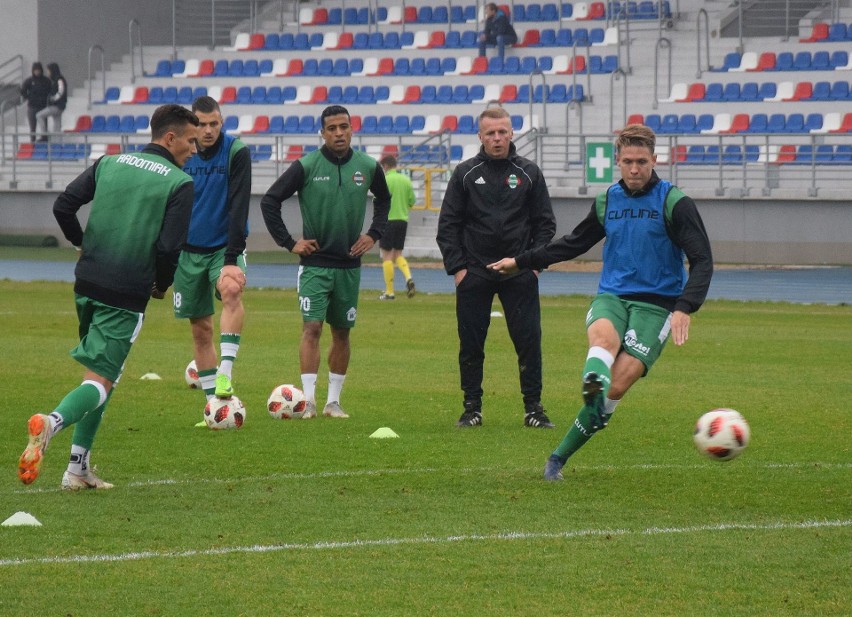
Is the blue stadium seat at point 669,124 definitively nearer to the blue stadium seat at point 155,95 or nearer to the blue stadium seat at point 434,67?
the blue stadium seat at point 434,67

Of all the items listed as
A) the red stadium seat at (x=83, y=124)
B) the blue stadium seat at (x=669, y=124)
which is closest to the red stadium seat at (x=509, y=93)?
the blue stadium seat at (x=669, y=124)

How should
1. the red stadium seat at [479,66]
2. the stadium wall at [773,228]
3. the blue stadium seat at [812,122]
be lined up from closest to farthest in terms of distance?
the stadium wall at [773,228], the blue stadium seat at [812,122], the red stadium seat at [479,66]

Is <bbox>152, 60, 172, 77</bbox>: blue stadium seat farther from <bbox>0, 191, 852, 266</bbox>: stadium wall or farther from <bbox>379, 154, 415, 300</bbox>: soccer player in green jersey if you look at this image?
<bbox>379, 154, 415, 300</bbox>: soccer player in green jersey

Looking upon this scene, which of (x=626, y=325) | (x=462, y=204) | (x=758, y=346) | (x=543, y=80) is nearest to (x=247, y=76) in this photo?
(x=543, y=80)

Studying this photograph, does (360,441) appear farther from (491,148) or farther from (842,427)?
(842,427)

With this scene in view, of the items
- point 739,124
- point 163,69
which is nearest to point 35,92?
point 163,69

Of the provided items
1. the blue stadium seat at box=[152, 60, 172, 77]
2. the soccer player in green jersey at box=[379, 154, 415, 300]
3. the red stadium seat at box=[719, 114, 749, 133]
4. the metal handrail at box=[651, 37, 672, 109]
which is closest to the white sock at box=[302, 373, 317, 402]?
the soccer player in green jersey at box=[379, 154, 415, 300]

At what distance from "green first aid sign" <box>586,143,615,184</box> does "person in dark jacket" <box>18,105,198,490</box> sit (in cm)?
2462

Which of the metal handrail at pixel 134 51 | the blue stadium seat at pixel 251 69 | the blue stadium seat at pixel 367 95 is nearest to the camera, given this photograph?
the blue stadium seat at pixel 367 95

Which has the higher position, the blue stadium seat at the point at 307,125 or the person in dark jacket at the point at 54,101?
the person in dark jacket at the point at 54,101

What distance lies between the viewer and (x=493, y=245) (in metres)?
10.6

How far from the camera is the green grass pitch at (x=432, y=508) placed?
5.59 metres

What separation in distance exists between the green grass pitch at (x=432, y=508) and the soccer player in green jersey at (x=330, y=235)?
576 mm

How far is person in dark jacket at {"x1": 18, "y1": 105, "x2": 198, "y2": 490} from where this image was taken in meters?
7.60
